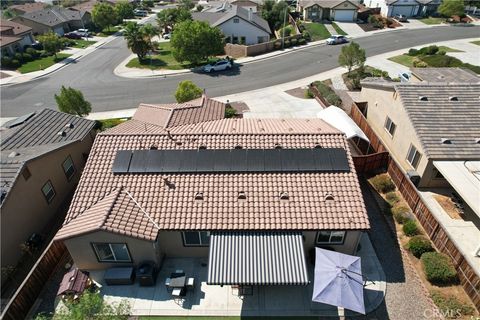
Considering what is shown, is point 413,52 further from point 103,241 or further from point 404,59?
point 103,241

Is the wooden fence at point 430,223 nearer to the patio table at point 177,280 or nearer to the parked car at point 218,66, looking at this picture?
the patio table at point 177,280

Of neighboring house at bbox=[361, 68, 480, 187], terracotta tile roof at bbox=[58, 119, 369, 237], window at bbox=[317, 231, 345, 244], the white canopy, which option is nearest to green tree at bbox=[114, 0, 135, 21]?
the white canopy

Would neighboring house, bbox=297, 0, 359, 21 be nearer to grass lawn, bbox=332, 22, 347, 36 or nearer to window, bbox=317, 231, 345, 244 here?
grass lawn, bbox=332, 22, 347, 36

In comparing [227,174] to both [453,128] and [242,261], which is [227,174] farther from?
[453,128]

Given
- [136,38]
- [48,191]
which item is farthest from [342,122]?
[136,38]

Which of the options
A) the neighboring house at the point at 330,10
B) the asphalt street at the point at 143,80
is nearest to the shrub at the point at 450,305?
the asphalt street at the point at 143,80
